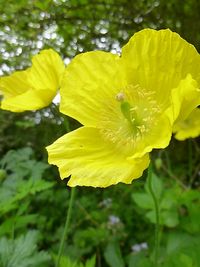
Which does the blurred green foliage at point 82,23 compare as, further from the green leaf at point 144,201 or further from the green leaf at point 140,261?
the green leaf at point 140,261

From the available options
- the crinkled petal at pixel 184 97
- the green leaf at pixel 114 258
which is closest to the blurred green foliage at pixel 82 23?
the green leaf at pixel 114 258

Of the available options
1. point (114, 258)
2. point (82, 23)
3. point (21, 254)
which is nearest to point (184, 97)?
point (21, 254)

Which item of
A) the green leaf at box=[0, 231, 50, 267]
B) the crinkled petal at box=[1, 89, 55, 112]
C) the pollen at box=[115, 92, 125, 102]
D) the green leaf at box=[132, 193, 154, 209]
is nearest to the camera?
the pollen at box=[115, 92, 125, 102]

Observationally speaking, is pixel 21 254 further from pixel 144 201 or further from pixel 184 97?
pixel 184 97

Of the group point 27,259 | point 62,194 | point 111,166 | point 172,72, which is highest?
point 172,72

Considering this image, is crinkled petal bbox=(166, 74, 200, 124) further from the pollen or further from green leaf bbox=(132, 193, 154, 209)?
green leaf bbox=(132, 193, 154, 209)

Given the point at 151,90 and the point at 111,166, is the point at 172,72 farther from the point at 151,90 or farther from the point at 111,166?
the point at 111,166

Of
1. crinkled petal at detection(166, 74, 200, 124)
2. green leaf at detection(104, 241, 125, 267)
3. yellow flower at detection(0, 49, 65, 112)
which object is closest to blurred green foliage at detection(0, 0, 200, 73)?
yellow flower at detection(0, 49, 65, 112)

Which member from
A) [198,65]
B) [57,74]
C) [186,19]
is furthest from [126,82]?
[186,19]
